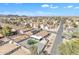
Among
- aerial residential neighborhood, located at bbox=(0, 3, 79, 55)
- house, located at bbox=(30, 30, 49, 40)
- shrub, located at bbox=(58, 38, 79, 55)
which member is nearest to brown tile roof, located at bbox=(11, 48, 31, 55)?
aerial residential neighborhood, located at bbox=(0, 3, 79, 55)

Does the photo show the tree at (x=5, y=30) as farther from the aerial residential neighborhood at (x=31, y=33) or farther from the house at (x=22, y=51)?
the house at (x=22, y=51)

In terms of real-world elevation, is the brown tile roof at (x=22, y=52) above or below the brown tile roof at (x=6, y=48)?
below

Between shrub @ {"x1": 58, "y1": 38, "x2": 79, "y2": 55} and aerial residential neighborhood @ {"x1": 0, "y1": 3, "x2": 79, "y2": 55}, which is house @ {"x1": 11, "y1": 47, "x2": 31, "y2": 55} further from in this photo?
shrub @ {"x1": 58, "y1": 38, "x2": 79, "y2": 55}

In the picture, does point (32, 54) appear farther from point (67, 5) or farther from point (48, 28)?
point (67, 5)

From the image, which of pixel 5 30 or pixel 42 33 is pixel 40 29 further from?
pixel 5 30

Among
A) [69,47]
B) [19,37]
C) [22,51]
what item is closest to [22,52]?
[22,51]

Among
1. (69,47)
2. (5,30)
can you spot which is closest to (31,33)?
(5,30)

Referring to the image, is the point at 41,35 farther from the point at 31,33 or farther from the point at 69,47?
the point at 69,47

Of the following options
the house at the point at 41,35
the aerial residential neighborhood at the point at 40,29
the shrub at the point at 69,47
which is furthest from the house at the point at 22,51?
the shrub at the point at 69,47

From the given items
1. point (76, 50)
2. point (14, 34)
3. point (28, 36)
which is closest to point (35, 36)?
point (28, 36)

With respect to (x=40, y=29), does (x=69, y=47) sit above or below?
below

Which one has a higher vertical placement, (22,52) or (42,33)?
(42,33)
